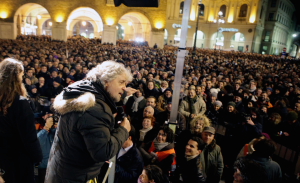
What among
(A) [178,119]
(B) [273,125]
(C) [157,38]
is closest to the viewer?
(A) [178,119]

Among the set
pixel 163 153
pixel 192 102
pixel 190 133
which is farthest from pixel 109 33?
pixel 163 153

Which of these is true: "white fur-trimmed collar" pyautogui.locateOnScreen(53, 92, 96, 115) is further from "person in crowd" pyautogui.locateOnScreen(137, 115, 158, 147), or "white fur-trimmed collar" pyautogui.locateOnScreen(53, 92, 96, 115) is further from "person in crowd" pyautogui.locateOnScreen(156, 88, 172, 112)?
"person in crowd" pyautogui.locateOnScreen(156, 88, 172, 112)

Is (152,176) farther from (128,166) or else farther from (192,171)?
(192,171)

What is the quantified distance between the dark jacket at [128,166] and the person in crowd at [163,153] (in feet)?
1.18

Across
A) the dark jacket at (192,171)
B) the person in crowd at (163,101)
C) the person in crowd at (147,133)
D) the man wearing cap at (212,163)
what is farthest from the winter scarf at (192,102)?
the dark jacket at (192,171)

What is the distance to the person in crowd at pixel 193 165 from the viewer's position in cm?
298

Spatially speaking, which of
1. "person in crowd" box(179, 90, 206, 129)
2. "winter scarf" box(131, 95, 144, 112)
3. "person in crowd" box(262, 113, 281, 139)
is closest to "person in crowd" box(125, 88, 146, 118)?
"winter scarf" box(131, 95, 144, 112)

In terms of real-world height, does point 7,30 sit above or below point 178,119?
above

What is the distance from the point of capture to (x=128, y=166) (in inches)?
114

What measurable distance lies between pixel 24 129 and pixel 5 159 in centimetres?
48

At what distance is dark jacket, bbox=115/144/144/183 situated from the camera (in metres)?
2.84

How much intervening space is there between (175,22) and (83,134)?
47.2 m

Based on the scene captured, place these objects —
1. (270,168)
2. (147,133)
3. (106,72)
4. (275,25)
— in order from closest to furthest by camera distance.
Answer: (106,72) → (270,168) → (147,133) → (275,25)

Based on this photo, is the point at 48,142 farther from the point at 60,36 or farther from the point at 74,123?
the point at 60,36
